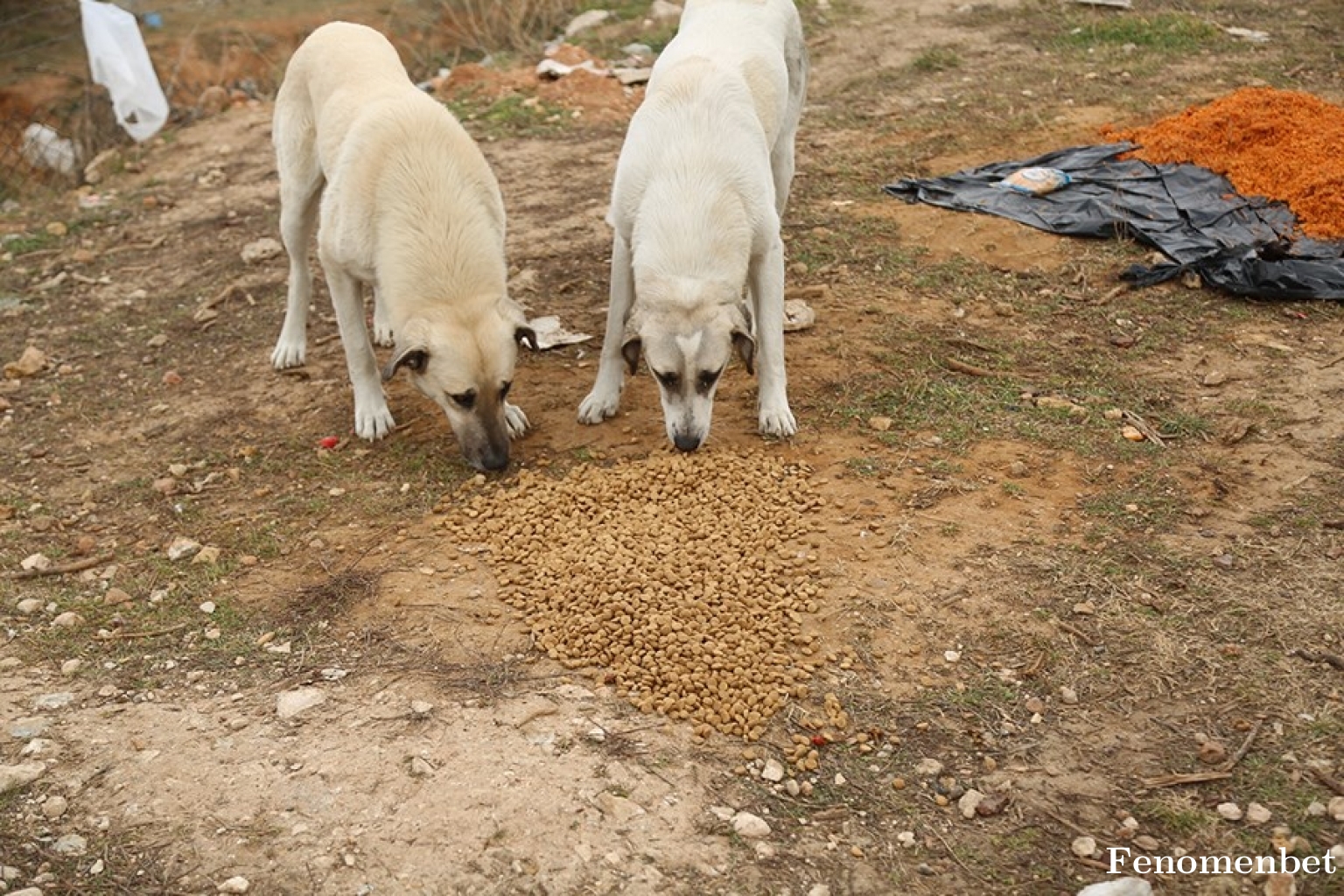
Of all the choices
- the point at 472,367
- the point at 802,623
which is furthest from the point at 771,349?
the point at 802,623

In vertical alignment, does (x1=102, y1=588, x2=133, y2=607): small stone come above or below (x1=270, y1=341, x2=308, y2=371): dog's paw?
above

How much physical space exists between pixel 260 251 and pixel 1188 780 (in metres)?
6.77

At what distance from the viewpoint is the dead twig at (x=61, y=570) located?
Result: 533 centimetres

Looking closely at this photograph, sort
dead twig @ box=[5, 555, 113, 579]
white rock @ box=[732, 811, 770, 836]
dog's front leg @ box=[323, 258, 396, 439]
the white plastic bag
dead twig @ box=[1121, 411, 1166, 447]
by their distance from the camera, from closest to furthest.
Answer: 1. white rock @ box=[732, 811, 770, 836]
2. dead twig @ box=[5, 555, 113, 579]
3. dead twig @ box=[1121, 411, 1166, 447]
4. dog's front leg @ box=[323, 258, 396, 439]
5. the white plastic bag

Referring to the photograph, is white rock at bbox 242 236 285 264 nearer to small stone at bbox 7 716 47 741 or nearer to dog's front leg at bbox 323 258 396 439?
dog's front leg at bbox 323 258 396 439

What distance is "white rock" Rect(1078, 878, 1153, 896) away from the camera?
3418mm

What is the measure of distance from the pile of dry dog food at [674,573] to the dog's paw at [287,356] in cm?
204

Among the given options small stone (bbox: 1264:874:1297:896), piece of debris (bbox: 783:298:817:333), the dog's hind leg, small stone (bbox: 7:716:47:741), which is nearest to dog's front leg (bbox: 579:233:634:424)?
piece of debris (bbox: 783:298:817:333)

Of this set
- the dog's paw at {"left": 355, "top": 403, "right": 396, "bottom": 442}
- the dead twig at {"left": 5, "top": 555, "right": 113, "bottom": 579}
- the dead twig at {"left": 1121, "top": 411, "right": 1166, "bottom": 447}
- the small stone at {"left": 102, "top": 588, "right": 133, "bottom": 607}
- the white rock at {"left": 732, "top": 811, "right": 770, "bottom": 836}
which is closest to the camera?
the white rock at {"left": 732, "top": 811, "right": 770, "bottom": 836}

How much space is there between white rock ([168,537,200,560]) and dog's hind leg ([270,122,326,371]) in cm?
181

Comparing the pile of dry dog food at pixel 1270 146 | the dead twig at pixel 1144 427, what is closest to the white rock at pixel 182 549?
the dead twig at pixel 1144 427

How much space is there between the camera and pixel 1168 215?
25.3ft

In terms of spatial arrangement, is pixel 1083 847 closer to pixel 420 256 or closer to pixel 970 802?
pixel 970 802

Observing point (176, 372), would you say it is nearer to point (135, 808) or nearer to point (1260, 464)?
point (135, 808)
